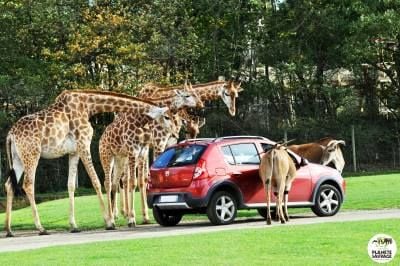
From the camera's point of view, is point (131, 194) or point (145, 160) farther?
point (145, 160)

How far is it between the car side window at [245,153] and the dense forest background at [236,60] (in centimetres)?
1725

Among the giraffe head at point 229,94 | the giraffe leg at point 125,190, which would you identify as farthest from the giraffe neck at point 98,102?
the giraffe head at point 229,94

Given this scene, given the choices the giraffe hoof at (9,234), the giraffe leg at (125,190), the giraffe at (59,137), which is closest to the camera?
the giraffe hoof at (9,234)

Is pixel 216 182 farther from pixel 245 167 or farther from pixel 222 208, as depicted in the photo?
pixel 245 167

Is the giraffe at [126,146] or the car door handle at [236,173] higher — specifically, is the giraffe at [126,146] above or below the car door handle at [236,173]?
above

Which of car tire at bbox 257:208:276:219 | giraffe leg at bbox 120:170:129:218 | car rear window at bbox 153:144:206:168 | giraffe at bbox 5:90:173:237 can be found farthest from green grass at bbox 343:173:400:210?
giraffe at bbox 5:90:173:237

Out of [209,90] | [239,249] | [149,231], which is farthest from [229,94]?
[239,249]

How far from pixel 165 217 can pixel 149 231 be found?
4.97 feet

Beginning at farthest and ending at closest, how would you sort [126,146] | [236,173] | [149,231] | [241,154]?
[126,146] → [241,154] → [236,173] → [149,231]

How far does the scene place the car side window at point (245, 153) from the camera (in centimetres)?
1909

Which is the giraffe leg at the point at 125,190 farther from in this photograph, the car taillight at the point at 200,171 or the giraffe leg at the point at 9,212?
the car taillight at the point at 200,171

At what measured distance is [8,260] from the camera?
43.2 feet

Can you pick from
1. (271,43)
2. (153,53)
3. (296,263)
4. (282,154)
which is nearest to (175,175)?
(282,154)

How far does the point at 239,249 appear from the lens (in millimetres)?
13094
